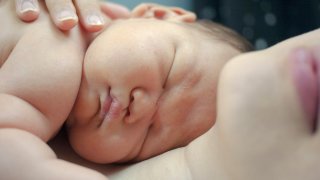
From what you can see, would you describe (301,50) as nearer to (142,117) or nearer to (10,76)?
(142,117)

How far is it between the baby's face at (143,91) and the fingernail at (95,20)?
0.08 ft

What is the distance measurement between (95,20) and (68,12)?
6cm

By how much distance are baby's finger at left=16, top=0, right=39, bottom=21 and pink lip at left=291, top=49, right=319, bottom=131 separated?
48 centimetres

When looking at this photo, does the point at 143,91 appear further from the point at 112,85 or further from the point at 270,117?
the point at 270,117

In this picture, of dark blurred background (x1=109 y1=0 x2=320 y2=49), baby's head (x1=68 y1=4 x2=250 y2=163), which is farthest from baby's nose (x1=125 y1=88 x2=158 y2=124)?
dark blurred background (x1=109 y1=0 x2=320 y2=49)

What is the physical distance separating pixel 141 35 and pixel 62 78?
0.57 feet

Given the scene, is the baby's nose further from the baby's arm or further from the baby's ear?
the baby's ear

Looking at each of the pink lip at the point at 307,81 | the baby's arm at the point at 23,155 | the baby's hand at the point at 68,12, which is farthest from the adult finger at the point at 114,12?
the pink lip at the point at 307,81

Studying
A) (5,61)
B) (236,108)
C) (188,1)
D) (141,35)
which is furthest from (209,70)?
(188,1)

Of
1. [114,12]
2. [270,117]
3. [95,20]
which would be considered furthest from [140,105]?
[114,12]

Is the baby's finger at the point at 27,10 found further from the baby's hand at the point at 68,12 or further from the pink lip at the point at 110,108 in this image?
the pink lip at the point at 110,108

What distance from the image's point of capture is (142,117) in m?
0.89

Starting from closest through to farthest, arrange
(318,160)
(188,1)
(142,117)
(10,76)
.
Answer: (318,160) → (10,76) → (142,117) → (188,1)

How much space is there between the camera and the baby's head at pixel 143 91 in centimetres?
85
